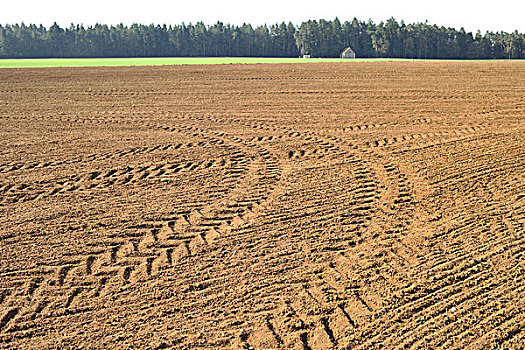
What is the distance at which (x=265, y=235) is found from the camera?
251 inches

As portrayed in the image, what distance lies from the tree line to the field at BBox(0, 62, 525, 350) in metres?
79.8

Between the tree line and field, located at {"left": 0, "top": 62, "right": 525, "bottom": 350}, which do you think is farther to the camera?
the tree line

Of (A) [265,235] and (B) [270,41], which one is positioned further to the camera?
(B) [270,41]

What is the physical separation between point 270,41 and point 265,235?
299 feet

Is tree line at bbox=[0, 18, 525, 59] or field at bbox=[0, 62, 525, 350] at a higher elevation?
tree line at bbox=[0, 18, 525, 59]

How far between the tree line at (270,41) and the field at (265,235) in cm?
7980

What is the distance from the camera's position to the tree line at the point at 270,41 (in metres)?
86.9

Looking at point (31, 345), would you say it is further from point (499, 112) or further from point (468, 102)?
point (468, 102)

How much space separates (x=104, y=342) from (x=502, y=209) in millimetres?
5766

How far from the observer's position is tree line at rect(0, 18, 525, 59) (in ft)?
285

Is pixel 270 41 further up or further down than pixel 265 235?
further up

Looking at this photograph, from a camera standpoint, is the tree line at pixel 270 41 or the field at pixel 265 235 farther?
the tree line at pixel 270 41

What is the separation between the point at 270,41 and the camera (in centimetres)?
9344

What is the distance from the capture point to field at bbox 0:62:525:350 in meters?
4.51
